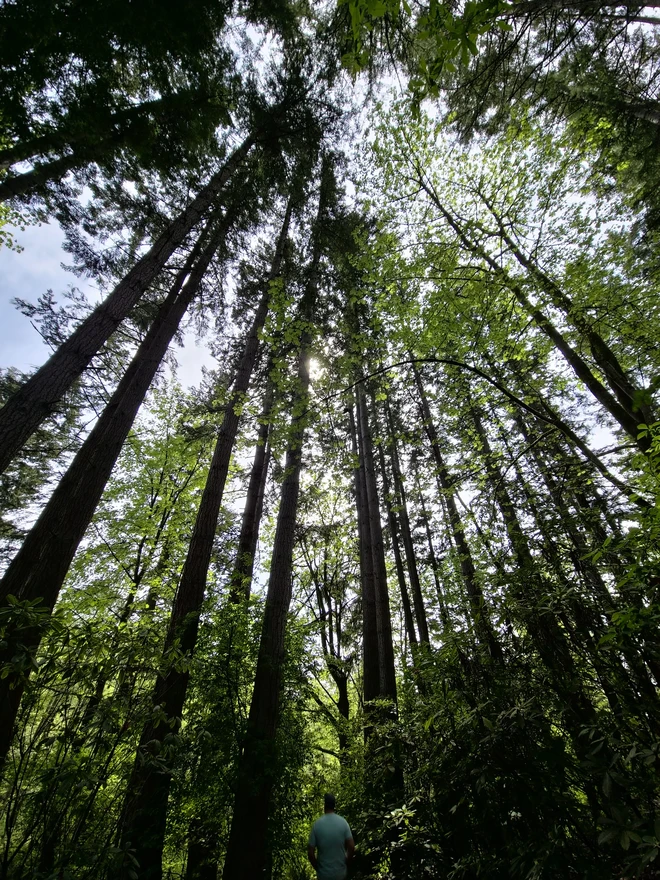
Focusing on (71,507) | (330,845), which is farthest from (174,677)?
(330,845)

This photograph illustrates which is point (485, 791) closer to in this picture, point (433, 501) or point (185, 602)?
point (185, 602)

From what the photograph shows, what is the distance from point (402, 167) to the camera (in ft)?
18.5

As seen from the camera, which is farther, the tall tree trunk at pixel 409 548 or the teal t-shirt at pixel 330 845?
the tall tree trunk at pixel 409 548

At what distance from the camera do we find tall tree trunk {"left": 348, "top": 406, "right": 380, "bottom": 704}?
6.34 meters

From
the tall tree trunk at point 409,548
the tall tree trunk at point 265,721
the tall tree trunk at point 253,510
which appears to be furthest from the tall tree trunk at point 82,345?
the tall tree trunk at point 409,548

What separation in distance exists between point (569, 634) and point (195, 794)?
4.46 meters

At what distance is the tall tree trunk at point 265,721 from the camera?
3815 millimetres

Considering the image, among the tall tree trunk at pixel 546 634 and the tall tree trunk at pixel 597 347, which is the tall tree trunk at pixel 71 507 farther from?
the tall tree trunk at pixel 597 347

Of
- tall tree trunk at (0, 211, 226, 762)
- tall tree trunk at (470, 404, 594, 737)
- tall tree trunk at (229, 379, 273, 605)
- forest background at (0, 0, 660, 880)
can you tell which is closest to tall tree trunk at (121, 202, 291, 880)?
forest background at (0, 0, 660, 880)

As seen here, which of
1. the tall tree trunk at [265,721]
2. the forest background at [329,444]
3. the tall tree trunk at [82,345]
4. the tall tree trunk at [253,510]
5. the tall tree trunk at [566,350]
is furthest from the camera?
the tall tree trunk at [253,510]

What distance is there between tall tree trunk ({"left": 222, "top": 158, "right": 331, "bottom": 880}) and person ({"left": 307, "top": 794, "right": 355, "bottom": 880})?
56 centimetres

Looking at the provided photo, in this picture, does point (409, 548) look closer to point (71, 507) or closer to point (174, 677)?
point (174, 677)

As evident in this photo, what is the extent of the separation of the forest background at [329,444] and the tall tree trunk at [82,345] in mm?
34

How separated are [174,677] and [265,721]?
51.1 inches
